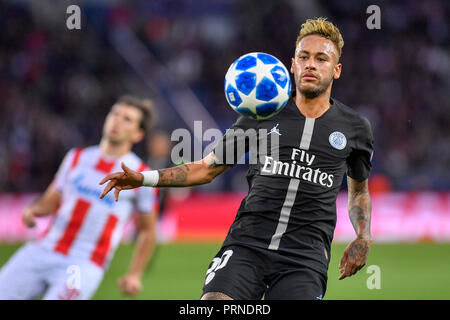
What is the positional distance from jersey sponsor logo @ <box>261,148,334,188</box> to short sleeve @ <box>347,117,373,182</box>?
306 mm

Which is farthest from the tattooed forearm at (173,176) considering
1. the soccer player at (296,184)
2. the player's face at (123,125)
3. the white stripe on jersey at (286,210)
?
the player's face at (123,125)

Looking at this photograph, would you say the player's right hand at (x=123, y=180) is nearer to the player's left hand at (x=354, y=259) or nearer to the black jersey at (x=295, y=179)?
Result: the black jersey at (x=295, y=179)

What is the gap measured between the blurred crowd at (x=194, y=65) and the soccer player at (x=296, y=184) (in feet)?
36.5

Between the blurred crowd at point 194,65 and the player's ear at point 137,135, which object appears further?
the blurred crowd at point 194,65

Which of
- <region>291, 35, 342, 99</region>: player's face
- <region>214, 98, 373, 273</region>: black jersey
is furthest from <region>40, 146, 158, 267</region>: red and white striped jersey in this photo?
<region>291, 35, 342, 99</region>: player's face

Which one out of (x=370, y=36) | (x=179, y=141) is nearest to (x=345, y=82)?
(x=370, y=36)

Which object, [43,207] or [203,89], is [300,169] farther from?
[203,89]

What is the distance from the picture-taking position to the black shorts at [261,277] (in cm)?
385

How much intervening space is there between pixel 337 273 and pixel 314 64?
7403 millimetres

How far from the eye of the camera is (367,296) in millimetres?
8875

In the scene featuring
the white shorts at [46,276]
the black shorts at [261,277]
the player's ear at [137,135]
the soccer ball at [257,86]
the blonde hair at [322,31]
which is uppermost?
the blonde hair at [322,31]

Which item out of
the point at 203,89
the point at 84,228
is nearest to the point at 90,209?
the point at 84,228

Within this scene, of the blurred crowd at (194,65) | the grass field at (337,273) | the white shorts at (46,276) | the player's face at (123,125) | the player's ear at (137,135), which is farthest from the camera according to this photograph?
the blurred crowd at (194,65)

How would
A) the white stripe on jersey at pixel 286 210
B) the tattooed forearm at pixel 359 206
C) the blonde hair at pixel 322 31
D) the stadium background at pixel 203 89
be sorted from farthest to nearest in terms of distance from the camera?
the stadium background at pixel 203 89
the tattooed forearm at pixel 359 206
the blonde hair at pixel 322 31
the white stripe on jersey at pixel 286 210
